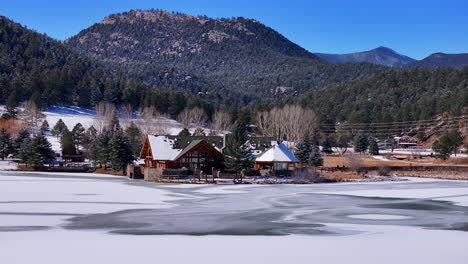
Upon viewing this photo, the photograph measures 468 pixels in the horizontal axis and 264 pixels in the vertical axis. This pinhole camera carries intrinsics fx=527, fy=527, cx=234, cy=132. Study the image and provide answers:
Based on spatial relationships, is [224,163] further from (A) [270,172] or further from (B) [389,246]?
(B) [389,246]

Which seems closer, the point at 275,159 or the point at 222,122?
the point at 275,159

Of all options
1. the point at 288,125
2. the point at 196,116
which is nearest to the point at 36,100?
the point at 196,116

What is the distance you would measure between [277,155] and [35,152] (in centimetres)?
3244

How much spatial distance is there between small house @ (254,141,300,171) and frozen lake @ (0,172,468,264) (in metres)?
24.5

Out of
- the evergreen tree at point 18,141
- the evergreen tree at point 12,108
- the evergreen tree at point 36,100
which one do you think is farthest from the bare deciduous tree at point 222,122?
the evergreen tree at point 12,108

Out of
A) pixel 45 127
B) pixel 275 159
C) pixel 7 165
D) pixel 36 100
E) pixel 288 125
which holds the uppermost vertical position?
pixel 36 100

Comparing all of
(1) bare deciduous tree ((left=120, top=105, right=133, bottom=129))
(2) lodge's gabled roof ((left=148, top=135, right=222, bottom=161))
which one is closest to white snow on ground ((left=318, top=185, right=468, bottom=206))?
(2) lodge's gabled roof ((left=148, top=135, right=222, bottom=161))

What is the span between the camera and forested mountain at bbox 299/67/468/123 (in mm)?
135875

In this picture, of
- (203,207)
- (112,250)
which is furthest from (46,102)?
(112,250)

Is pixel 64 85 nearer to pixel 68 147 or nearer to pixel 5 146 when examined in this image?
pixel 68 147

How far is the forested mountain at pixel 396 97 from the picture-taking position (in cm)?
13588

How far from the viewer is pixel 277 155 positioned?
6556cm

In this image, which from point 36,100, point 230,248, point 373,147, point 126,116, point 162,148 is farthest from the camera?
point 126,116

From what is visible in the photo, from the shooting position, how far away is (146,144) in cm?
6844
